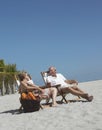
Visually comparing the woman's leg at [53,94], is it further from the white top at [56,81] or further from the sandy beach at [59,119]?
the white top at [56,81]

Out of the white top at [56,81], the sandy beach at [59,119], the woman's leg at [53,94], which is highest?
the white top at [56,81]

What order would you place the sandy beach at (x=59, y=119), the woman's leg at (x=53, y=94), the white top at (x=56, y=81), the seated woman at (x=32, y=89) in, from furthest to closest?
the white top at (x=56, y=81)
the woman's leg at (x=53, y=94)
the seated woman at (x=32, y=89)
the sandy beach at (x=59, y=119)

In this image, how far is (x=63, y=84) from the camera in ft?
31.5

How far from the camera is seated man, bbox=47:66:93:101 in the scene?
941 cm

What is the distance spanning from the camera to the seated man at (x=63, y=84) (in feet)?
30.9

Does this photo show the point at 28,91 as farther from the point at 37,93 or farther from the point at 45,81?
the point at 45,81

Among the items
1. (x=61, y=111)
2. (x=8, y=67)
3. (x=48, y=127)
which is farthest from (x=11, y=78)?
(x=48, y=127)

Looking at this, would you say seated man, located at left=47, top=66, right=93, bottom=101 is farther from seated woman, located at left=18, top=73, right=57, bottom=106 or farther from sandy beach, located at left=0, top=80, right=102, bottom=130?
sandy beach, located at left=0, top=80, right=102, bottom=130

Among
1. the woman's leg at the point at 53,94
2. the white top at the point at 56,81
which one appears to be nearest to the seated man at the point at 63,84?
the white top at the point at 56,81

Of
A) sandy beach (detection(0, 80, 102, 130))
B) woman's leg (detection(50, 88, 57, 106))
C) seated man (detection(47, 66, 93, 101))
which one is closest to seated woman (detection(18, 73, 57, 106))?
woman's leg (detection(50, 88, 57, 106))

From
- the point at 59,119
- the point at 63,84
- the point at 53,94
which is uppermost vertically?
the point at 63,84

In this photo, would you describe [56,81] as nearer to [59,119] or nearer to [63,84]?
[63,84]

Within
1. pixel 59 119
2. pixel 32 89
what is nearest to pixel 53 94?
pixel 32 89

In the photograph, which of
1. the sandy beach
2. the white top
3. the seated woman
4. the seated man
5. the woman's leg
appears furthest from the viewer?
the white top
